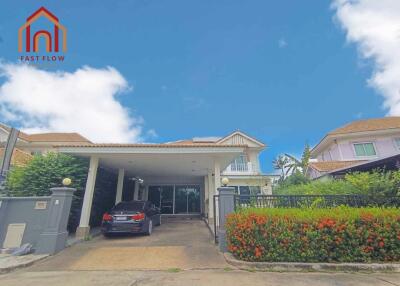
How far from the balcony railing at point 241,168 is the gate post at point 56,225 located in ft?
54.1

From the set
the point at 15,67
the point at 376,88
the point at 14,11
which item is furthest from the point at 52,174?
the point at 376,88

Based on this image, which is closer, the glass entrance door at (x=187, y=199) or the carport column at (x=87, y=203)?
the carport column at (x=87, y=203)

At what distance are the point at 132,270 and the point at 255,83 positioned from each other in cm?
1561

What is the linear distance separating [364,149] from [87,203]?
846 inches

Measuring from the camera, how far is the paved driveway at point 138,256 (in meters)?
4.73

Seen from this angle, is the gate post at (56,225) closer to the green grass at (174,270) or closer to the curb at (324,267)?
the green grass at (174,270)

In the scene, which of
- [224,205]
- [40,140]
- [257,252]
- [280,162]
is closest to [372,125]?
[280,162]

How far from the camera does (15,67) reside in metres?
7.99

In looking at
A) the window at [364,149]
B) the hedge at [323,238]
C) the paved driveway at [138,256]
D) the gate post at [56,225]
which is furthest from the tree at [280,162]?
the gate post at [56,225]

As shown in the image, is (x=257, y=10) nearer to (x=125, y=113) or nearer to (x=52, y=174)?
(x=52, y=174)

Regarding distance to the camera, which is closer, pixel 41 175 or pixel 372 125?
pixel 41 175

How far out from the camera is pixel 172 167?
37.3 ft

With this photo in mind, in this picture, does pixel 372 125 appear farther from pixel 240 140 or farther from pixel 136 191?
pixel 136 191

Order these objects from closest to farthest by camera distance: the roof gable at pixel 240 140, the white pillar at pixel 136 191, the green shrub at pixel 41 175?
the green shrub at pixel 41 175 < the white pillar at pixel 136 191 < the roof gable at pixel 240 140
